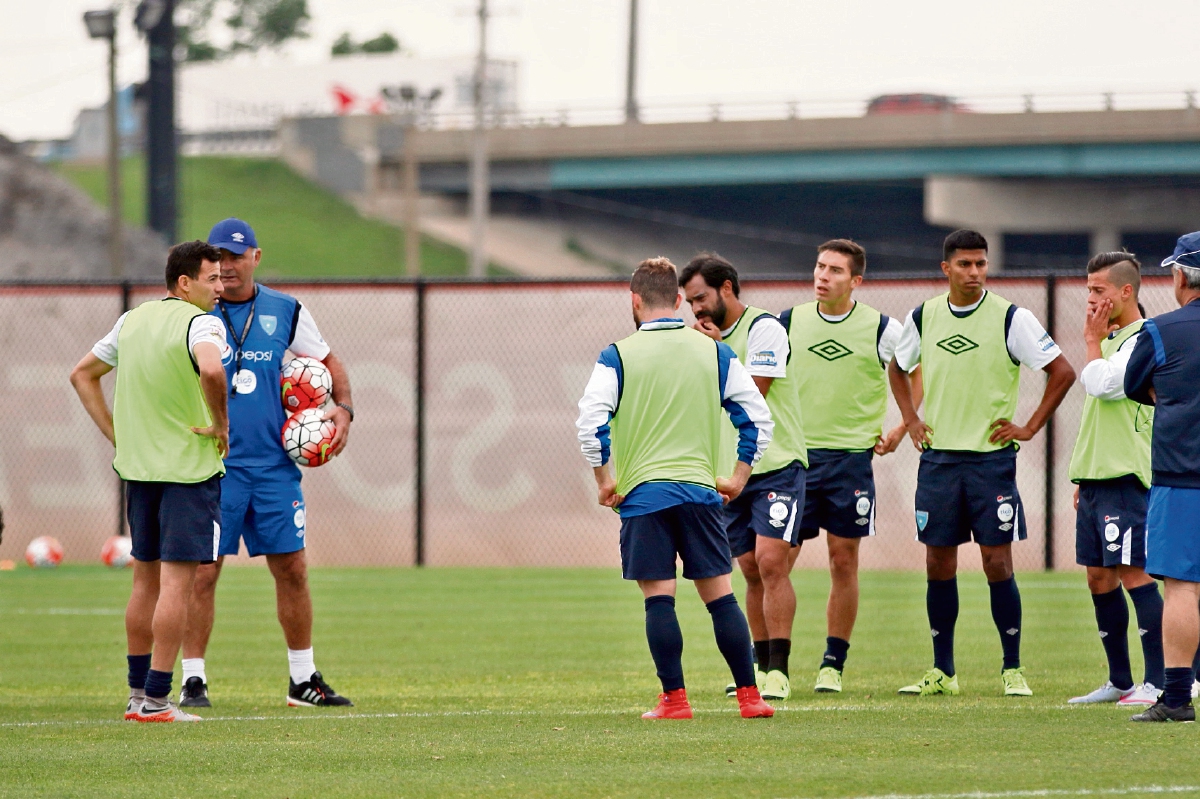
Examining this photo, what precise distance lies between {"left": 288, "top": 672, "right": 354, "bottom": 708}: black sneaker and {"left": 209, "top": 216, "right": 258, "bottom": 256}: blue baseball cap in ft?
7.49

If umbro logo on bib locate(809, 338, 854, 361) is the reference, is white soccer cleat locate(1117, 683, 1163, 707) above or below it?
below

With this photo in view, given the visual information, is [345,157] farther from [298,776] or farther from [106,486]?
[298,776]

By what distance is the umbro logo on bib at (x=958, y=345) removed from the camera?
8445 millimetres

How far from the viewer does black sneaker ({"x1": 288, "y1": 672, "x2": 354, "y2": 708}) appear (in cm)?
834

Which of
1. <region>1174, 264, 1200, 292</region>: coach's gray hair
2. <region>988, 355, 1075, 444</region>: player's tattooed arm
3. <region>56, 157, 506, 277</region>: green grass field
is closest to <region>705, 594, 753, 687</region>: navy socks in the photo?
<region>988, 355, 1075, 444</region>: player's tattooed arm

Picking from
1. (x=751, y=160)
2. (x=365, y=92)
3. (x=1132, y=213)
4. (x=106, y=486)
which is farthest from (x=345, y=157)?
(x=106, y=486)

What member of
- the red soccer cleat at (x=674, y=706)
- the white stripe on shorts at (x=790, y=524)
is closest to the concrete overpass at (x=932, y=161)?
the white stripe on shorts at (x=790, y=524)

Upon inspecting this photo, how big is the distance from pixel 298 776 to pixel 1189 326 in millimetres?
4085

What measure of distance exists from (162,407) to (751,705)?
3.13 m

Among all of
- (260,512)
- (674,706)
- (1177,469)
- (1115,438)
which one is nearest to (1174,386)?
(1177,469)

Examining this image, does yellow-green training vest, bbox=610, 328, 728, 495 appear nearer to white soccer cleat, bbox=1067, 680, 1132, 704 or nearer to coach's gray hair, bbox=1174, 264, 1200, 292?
coach's gray hair, bbox=1174, 264, 1200, 292

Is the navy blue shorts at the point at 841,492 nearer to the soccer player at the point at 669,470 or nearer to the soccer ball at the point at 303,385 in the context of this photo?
the soccer player at the point at 669,470

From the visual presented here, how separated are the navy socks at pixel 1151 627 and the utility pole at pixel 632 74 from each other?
44406 mm

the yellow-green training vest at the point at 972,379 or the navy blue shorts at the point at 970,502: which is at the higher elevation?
the yellow-green training vest at the point at 972,379
